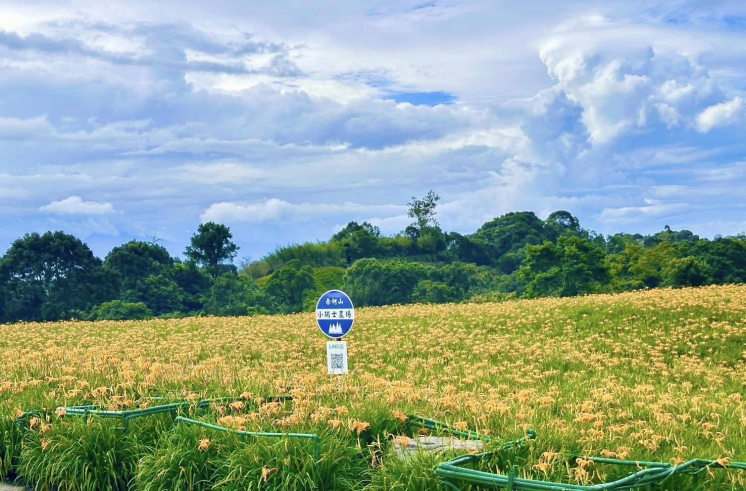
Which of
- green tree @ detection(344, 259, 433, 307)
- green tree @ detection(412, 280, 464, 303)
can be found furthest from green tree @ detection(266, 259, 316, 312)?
green tree @ detection(412, 280, 464, 303)

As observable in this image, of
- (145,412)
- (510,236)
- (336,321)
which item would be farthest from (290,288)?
(145,412)

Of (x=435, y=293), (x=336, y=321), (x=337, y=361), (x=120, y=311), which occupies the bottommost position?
(x=337, y=361)

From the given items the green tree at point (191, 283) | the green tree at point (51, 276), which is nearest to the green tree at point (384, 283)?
the green tree at point (191, 283)

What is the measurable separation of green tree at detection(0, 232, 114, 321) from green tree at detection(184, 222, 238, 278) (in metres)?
11.2

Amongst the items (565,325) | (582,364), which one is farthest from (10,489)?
(565,325)

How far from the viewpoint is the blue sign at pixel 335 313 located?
976cm

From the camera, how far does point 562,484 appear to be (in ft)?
15.6

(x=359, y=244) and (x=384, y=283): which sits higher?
(x=359, y=244)

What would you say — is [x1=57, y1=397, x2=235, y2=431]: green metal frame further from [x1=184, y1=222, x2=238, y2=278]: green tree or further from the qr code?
[x1=184, y1=222, x2=238, y2=278]: green tree

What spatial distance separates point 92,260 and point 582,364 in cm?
3721

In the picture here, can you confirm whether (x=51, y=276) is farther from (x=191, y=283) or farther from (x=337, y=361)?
(x=337, y=361)

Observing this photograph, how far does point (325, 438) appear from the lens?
601 cm

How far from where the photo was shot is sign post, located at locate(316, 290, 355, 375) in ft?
31.7

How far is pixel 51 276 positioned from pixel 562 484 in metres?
44.8
